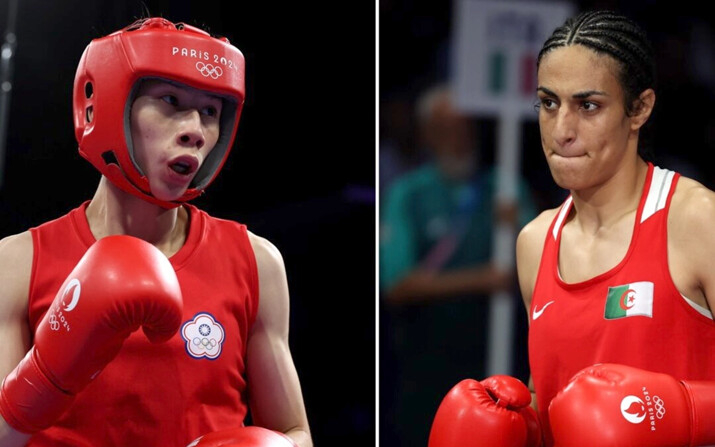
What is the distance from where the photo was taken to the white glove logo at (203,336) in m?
2.10

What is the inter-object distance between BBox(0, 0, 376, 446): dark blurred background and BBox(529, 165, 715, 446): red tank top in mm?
789

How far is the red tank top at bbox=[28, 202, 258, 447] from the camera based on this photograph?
2027 mm

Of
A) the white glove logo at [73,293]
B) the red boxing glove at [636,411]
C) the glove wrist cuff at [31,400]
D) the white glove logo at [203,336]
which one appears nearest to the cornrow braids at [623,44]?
the red boxing glove at [636,411]

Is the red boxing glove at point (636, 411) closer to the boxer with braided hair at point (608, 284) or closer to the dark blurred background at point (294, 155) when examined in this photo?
the boxer with braided hair at point (608, 284)

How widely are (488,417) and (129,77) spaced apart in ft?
3.75

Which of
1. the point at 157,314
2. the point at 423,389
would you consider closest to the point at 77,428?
the point at 157,314

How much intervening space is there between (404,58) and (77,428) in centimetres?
228

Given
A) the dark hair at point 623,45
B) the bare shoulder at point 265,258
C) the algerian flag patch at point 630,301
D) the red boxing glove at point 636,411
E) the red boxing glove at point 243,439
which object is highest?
the dark hair at point 623,45

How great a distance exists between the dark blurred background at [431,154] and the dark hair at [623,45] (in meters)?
1.47

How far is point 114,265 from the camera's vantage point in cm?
185

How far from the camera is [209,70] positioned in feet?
6.74

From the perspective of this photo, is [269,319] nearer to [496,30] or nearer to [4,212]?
[4,212]

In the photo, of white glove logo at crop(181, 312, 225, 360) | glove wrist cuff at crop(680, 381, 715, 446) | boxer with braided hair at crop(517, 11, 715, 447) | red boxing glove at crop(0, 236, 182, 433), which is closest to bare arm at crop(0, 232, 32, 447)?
red boxing glove at crop(0, 236, 182, 433)

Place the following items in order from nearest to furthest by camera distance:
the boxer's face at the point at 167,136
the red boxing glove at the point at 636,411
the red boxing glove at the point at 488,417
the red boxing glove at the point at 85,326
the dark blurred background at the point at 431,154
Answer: the red boxing glove at the point at 85,326
the red boxing glove at the point at 636,411
the boxer's face at the point at 167,136
the red boxing glove at the point at 488,417
the dark blurred background at the point at 431,154
